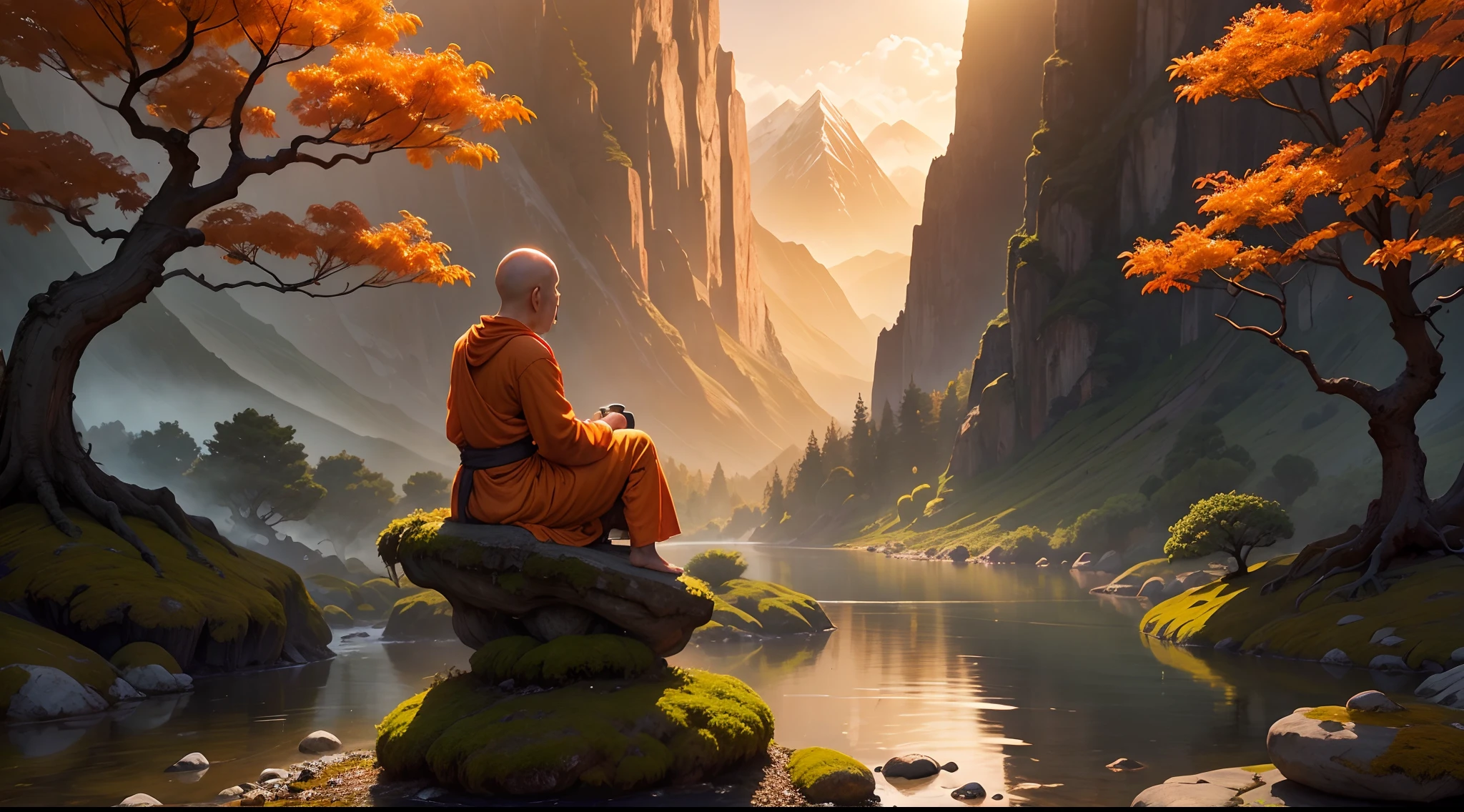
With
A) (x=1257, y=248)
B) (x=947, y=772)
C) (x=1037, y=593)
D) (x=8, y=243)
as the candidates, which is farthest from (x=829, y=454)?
(x=947, y=772)

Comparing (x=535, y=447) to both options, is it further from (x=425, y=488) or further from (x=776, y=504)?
(x=776, y=504)

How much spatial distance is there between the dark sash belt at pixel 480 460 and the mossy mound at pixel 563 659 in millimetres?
1640

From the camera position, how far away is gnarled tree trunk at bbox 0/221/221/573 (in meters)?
22.2

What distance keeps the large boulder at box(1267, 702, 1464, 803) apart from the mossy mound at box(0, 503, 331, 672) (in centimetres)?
2109

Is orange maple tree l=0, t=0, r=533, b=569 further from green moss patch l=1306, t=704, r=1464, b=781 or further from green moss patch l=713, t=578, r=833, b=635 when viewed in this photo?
green moss patch l=1306, t=704, r=1464, b=781

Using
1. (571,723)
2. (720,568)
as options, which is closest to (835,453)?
(720,568)

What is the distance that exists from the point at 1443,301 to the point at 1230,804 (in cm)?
1768

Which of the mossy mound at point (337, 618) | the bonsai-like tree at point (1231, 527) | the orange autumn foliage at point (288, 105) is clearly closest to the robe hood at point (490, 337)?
the orange autumn foliage at point (288, 105)

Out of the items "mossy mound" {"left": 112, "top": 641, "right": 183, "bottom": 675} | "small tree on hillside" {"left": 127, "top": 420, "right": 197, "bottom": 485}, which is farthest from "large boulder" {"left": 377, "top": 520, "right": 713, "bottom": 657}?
"small tree on hillside" {"left": 127, "top": 420, "right": 197, "bottom": 485}

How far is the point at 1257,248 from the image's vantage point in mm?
24281

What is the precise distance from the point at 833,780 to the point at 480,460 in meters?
5.59

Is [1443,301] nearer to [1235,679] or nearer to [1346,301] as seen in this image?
[1235,679]

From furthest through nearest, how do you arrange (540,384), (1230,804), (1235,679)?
(1235,679) < (540,384) < (1230,804)

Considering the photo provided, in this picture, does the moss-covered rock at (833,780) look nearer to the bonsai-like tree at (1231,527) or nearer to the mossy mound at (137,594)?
the mossy mound at (137,594)
